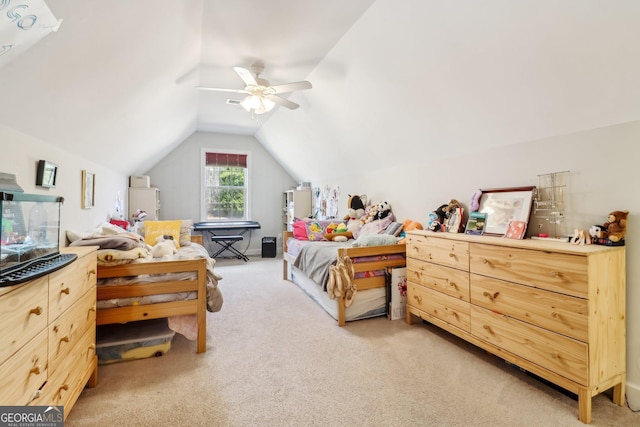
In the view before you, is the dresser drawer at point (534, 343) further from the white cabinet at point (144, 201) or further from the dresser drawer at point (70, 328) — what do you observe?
the white cabinet at point (144, 201)

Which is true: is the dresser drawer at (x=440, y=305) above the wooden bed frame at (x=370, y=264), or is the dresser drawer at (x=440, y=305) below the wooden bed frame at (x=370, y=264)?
below

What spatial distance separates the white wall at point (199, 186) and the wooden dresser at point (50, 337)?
4.43m

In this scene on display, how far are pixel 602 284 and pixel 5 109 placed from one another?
3.28 metres

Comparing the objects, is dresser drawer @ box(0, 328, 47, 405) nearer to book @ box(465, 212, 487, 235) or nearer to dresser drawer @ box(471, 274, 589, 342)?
dresser drawer @ box(471, 274, 589, 342)

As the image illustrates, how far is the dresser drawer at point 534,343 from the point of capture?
60.7 inches

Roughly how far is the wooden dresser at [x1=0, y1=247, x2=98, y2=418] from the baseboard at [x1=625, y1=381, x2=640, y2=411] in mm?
2872

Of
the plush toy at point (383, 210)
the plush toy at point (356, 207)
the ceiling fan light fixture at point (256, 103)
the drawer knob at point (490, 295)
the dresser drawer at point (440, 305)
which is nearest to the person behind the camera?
the drawer knob at point (490, 295)

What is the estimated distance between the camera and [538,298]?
1712 mm

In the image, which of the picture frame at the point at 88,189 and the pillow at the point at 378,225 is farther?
the pillow at the point at 378,225

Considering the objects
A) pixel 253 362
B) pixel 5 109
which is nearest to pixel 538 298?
pixel 253 362

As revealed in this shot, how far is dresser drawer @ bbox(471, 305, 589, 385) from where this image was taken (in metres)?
1.54

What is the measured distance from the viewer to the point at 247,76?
8.96ft

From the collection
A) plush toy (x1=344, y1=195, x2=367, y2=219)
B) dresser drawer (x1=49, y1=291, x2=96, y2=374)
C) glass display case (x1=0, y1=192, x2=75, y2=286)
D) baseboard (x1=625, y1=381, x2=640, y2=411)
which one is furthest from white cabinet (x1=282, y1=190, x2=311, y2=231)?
baseboard (x1=625, y1=381, x2=640, y2=411)

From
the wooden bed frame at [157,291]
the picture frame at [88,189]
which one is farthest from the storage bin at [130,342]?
the picture frame at [88,189]
